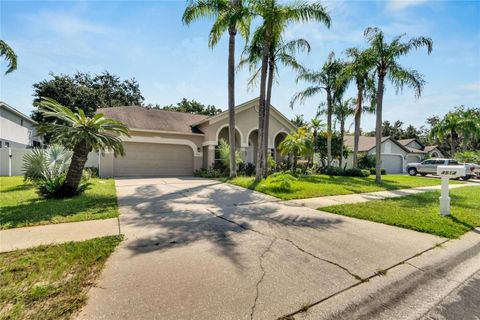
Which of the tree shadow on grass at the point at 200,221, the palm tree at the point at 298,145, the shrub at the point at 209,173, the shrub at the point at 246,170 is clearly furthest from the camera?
the shrub at the point at 246,170

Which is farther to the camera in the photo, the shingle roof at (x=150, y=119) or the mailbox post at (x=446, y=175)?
the shingle roof at (x=150, y=119)

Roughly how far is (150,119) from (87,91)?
18.1 meters

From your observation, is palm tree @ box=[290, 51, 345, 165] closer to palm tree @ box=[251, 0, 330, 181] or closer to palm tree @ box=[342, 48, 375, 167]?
palm tree @ box=[342, 48, 375, 167]

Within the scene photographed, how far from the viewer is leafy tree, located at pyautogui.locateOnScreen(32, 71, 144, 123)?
92.5 feet

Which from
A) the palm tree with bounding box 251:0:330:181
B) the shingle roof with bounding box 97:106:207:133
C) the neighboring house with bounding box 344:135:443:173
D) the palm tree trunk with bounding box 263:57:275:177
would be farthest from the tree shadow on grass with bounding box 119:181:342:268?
the neighboring house with bounding box 344:135:443:173

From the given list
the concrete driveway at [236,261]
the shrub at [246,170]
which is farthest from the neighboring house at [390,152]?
the concrete driveway at [236,261]

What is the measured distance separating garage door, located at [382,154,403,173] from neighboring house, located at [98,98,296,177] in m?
18.1

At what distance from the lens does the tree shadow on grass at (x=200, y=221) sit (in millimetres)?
4234

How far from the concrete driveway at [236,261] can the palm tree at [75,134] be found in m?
3.09

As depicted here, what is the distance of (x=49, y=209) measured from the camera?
20.6ft

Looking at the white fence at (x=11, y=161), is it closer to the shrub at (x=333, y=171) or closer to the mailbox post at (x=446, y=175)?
the mailbox post at (x=446, y=175)

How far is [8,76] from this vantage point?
826cm

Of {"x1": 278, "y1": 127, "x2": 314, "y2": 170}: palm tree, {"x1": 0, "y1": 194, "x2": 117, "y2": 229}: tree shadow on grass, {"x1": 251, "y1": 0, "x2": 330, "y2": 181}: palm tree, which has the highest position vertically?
{"x1": 251, "y1": 0, "x2": 330, "y2": 181}: palm tree

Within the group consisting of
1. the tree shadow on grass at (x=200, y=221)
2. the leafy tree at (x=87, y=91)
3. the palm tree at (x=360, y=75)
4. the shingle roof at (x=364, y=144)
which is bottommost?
the tree shadow on grass at (x=200, y=221)
